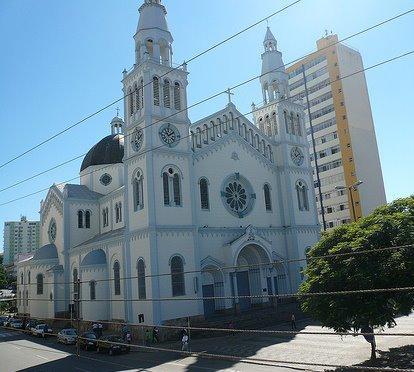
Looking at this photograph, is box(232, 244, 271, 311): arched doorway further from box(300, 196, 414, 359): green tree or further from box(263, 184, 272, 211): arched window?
box(300, 196, 414, 359): green tree

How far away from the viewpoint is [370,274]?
54.2ft

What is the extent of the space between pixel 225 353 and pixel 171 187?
13.0 meters

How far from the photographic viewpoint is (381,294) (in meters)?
16.5

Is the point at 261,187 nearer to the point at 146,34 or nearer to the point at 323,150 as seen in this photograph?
the point at 146,34

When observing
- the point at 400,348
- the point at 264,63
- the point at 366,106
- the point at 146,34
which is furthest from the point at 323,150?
the point at 400,348

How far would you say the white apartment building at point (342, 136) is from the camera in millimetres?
62750

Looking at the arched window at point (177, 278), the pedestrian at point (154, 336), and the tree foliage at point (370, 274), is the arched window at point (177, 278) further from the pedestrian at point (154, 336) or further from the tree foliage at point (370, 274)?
the tree foliage at point (370, 274)

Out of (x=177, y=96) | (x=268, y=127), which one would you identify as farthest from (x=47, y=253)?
(x=268, y=127)

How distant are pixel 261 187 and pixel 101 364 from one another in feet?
70.9

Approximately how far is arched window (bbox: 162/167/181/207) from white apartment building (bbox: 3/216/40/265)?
149 metres

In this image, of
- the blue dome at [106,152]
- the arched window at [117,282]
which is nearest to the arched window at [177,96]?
the arched window at [117,282]

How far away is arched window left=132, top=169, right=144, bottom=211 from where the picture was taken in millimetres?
31484

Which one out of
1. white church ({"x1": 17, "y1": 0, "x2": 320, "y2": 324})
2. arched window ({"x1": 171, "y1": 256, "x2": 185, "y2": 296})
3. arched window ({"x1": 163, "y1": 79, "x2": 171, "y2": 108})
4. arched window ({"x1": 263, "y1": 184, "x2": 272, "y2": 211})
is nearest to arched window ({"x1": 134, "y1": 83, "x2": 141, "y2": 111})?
white church ({"x1": 17, "y1": 0, "x2": 320, "y2": 324})

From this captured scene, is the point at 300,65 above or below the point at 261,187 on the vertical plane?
above
